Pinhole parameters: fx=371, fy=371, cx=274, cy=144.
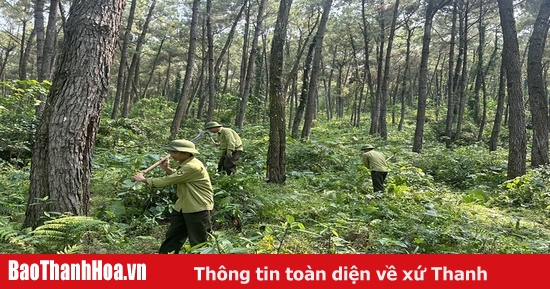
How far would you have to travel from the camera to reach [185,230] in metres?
4.66

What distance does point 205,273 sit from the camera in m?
3.09

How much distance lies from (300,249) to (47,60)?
34.6 feet

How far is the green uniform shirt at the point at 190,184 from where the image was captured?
4.38 metres

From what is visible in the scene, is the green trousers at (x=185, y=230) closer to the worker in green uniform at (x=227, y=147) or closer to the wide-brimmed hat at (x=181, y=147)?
the wide-brimmed hat at (x=181, y=147)

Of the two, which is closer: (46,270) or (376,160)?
(46,270)

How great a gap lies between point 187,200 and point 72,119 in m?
1.59

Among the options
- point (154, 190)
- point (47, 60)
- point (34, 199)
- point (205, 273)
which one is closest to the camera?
point (205, 273)

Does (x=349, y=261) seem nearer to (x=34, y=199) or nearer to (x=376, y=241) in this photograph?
Answer: (x=376, y=241)

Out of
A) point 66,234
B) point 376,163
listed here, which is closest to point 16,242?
point 66,234

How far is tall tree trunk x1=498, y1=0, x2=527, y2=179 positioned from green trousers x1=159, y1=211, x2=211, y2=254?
8989mm

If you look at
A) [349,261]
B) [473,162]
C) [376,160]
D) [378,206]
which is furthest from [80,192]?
[473,162]

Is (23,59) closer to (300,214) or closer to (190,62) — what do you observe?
(190,62)

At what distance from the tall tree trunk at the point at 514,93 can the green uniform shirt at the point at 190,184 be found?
896 centimetres

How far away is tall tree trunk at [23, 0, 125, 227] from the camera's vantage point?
13.7ft
